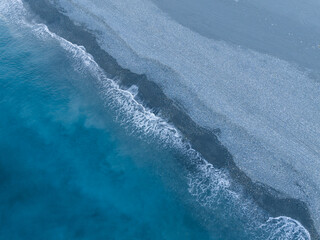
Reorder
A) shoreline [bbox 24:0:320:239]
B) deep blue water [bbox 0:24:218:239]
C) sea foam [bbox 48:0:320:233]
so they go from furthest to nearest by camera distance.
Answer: sea foam [bbox 48:0:320:233] < shoreline [bbox 24:0:320:239] < deep blue water [bbox 0:24:218:239]

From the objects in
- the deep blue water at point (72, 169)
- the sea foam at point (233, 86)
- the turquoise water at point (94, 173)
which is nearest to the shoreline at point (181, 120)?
the sea foam at point (233, 86)

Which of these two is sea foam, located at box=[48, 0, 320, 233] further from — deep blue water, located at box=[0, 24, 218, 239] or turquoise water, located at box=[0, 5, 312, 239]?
deep blue water, located at box=[0, 24, 218, 239]

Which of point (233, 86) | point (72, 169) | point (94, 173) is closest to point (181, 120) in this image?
point (233, 86)

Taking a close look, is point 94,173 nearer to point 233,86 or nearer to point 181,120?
point 181,120

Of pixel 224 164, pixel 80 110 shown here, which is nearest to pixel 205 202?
pixel 224 164

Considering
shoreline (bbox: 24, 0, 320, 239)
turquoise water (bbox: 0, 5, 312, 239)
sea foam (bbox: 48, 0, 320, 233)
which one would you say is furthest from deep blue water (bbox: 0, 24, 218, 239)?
sea foam (bbox: 48, 0, 320, 233)

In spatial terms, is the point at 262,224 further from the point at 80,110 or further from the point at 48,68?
the point at 48,68

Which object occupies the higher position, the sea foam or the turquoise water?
the sea foam
